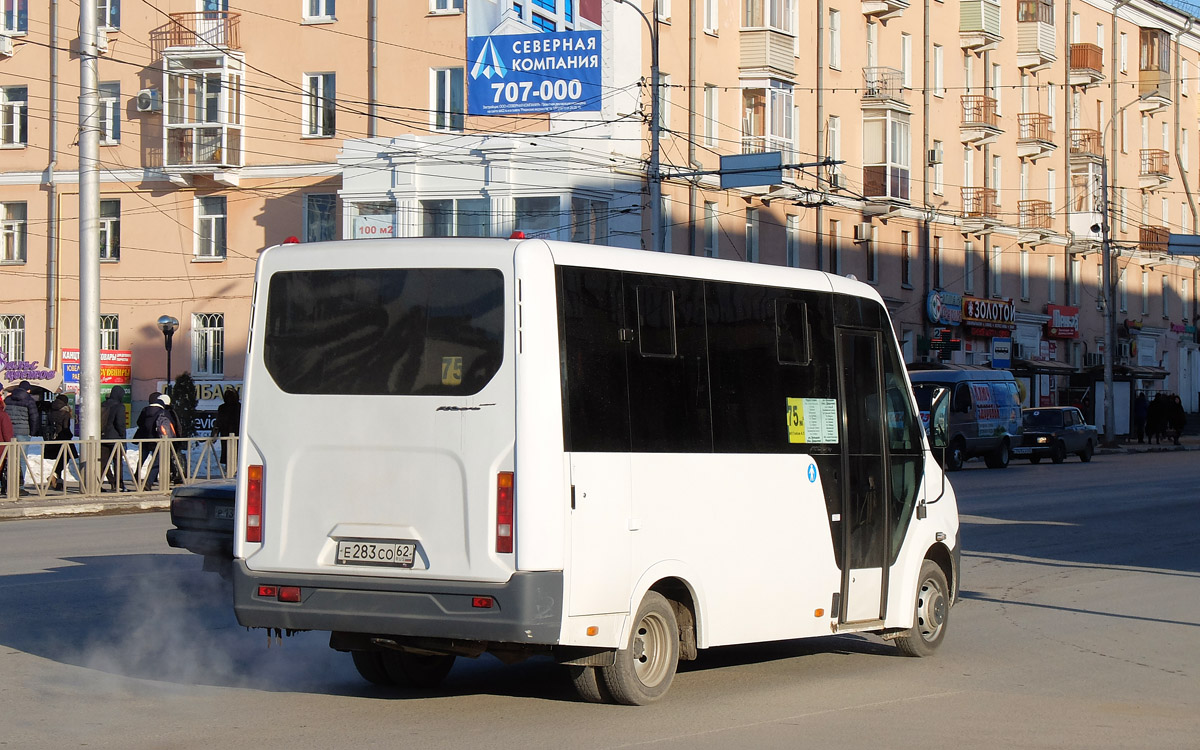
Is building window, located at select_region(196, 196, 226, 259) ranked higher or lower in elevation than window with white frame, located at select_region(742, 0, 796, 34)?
lower

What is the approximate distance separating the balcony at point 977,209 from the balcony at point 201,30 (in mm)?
26584

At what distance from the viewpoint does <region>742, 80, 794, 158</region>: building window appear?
45.4m

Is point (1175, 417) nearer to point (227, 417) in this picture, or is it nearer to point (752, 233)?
point (752, 233)

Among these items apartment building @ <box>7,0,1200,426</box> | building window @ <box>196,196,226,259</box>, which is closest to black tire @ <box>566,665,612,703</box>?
apartment building @ <box>7,0,1200,426</box>

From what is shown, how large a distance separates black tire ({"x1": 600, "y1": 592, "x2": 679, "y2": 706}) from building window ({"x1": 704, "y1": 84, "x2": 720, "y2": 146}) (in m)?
36.9

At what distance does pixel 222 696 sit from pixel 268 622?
2.75 feet

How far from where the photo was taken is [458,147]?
40.3 metres

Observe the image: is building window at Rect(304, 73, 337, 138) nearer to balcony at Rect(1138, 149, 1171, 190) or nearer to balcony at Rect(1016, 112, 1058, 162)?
balcony at Rect(1016, 112, 1058, 162)

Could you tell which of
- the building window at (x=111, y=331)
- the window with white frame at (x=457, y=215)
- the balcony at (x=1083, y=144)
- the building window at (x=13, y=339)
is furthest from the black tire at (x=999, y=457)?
the building window at (x=13, y=339)

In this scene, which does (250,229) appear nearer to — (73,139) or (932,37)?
(73,139)

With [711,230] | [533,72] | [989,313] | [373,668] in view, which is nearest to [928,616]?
[373,668]

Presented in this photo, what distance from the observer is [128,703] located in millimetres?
8391

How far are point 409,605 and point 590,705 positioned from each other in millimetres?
1290

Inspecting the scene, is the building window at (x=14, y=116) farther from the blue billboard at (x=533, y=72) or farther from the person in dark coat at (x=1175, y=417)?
the person in dark coat at (x=1175, y=417)
